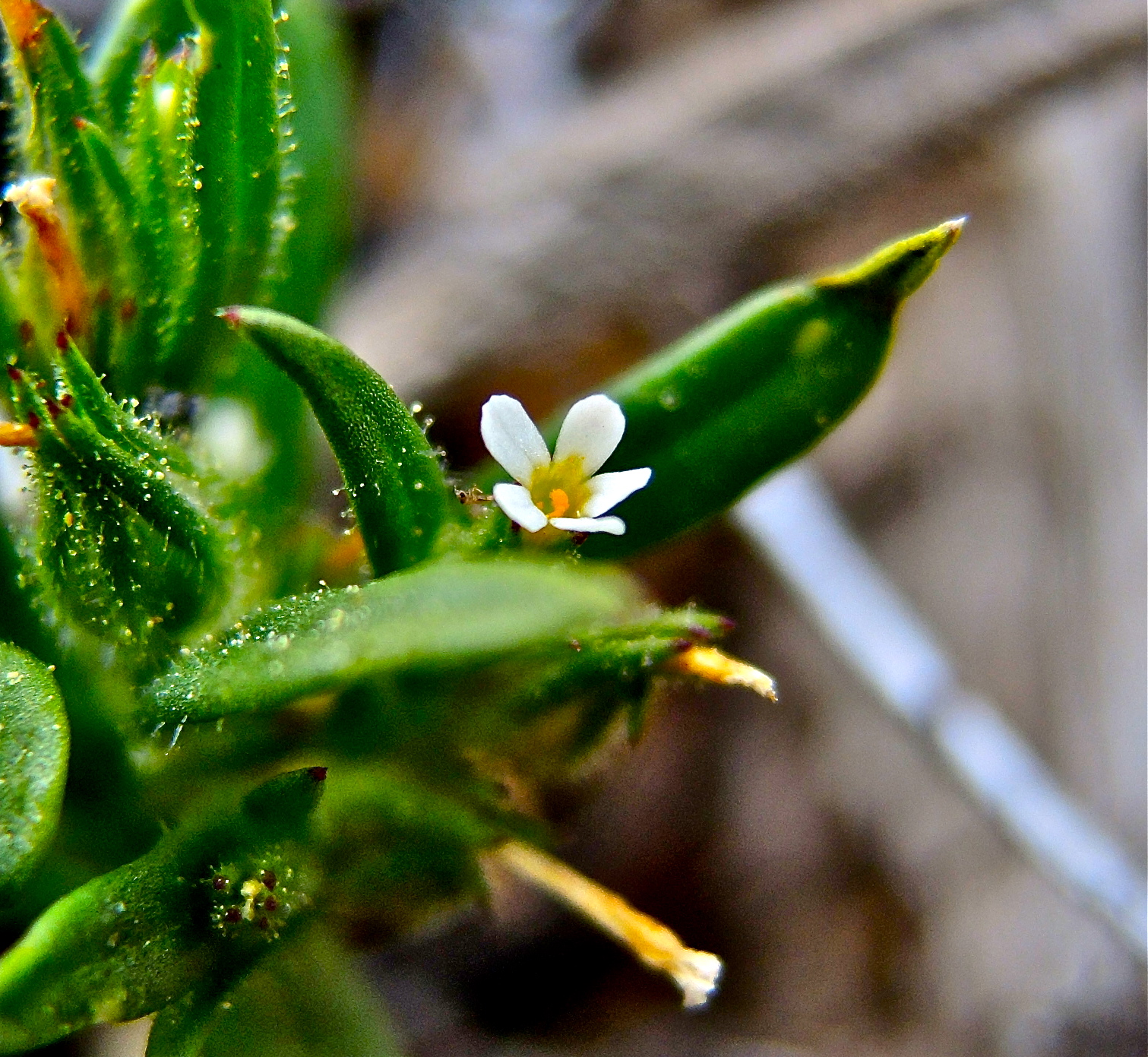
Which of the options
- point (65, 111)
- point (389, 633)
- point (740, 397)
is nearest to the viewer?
point (389, 633)

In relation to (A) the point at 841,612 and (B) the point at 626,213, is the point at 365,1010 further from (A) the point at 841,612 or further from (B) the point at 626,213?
(B) the point at 626,213

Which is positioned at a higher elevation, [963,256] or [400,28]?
[400,28]

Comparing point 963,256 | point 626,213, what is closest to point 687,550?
point 626,213

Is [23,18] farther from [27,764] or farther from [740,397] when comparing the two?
[740,397]

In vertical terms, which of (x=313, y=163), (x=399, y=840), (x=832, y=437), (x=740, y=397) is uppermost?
(x=313, y=163)

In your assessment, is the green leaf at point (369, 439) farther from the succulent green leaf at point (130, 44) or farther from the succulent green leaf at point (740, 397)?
the succulent green leaf at point (130, 44)

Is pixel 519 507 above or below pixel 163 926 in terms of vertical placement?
above

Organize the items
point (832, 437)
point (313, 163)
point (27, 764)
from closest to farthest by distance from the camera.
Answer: point (27, 764), point (313, 163), point (832, 437)

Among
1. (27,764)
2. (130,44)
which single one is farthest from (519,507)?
(130,44)
